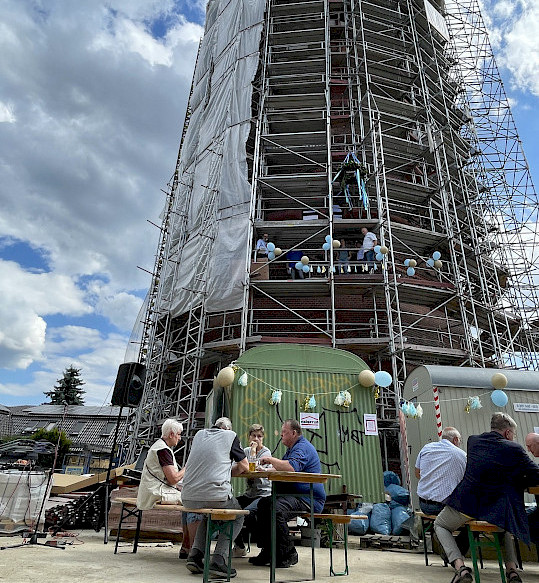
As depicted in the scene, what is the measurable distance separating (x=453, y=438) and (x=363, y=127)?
16827 mm

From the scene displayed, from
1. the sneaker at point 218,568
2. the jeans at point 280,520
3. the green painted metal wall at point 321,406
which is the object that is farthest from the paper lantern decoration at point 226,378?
the sneaker at point 218,568

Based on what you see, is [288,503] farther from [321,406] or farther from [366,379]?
[366,379]

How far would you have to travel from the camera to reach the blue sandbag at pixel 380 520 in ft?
29.4

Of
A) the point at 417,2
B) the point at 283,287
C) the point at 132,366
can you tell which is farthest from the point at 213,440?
the point at 417,2

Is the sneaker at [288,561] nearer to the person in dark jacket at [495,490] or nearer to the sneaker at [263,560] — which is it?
the sneaker at [263,560]

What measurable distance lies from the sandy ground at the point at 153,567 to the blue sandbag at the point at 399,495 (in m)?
3.46

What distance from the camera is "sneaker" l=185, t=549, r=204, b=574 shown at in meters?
4.38

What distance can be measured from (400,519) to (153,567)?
5.88 metres

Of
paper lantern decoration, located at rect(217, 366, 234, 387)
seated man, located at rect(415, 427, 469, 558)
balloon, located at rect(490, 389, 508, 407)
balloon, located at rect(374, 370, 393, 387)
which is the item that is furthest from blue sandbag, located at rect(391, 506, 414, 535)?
paper lantern decoration, located at rect(217, 366, 234, 387)

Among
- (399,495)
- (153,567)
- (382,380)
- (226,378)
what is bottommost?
(153,567)

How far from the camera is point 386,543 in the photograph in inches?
295

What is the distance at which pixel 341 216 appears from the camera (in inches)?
710

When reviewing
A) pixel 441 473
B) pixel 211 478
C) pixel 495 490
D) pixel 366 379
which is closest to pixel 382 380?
pixel 366 379

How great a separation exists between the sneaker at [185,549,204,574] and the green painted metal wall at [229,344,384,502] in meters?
4.98
